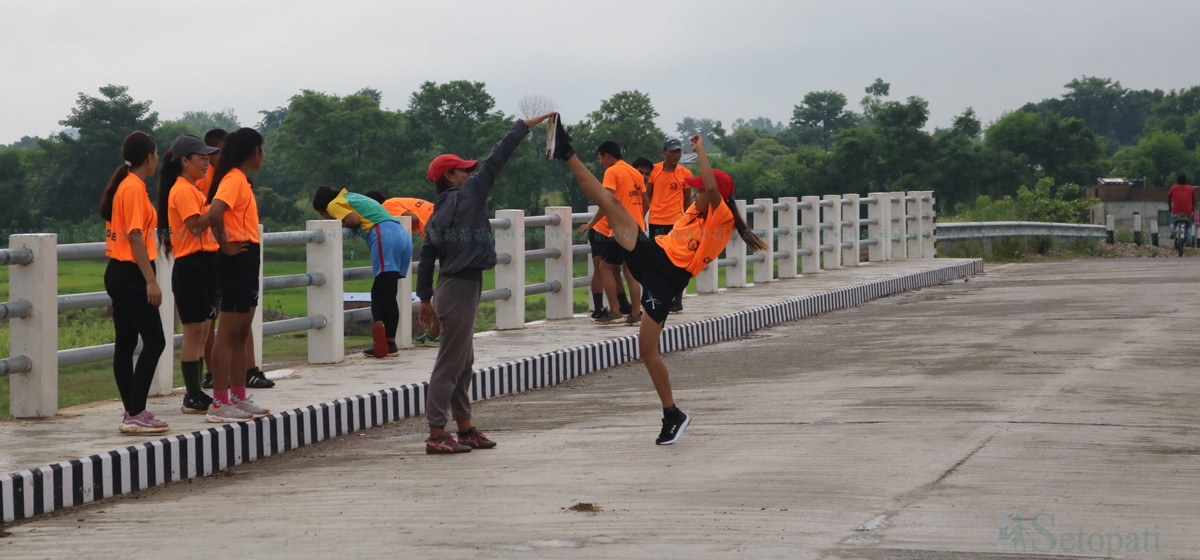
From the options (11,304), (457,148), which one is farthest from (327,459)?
(457,148)

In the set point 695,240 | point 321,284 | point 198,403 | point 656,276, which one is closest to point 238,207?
point 198,403

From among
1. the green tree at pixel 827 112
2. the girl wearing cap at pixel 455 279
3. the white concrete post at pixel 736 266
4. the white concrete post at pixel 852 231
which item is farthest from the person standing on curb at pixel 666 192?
the green tree at pixel 827 112

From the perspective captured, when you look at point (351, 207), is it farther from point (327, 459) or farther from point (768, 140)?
point (768, 140)

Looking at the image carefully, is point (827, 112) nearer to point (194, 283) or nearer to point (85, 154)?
point (85, 154)

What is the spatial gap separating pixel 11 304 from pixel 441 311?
2.72 metres

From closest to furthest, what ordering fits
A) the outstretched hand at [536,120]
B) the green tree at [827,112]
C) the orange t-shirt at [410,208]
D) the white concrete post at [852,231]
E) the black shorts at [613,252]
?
the outstretched hand at [536,120]
the orange t-shirt at [410,208]
the black shorts at [613,252]
the white concrete post at [852,231]
the green tree at [827,112]

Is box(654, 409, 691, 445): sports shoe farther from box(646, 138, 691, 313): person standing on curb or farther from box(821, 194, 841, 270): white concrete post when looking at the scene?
box(821, 194, 841, 270): white concrete post

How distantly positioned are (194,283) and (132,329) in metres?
0.58

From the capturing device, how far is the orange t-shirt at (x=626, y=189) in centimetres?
1298

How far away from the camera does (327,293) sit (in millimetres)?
10930

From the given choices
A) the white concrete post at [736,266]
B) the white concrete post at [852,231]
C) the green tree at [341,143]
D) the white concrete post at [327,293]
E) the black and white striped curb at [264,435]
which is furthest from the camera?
the green tree at [341,143]

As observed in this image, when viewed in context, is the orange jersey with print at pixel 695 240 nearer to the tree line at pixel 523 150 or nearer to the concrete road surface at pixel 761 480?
the concrete road surface at pixel 761 480

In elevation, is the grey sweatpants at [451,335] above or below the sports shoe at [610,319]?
above

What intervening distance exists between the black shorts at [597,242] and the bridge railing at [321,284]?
2.19 feet
